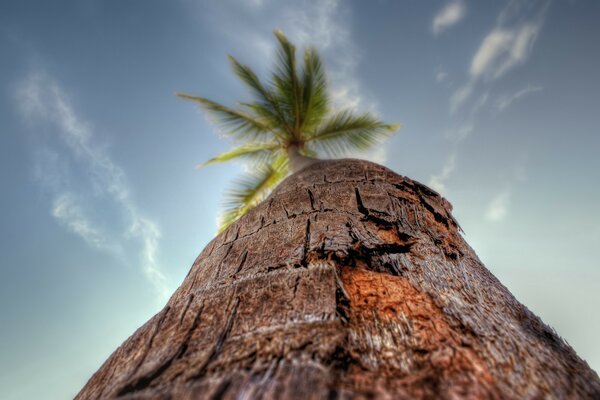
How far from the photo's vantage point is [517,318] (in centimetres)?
90

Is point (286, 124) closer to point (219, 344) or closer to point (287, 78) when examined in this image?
point (287, 78)

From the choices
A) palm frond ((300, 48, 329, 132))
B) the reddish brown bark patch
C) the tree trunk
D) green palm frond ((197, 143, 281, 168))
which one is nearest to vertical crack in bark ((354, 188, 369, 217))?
the tree trunk

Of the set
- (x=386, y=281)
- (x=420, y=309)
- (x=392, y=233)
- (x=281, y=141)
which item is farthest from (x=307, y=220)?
(x=281, y=141)

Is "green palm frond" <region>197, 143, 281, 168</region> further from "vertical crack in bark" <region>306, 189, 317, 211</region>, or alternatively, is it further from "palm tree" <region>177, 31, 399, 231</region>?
"vertical crack in bark" <region>306, 189, 317, 211</region>

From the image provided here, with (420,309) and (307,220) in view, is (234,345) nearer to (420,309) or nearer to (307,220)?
(420,309)

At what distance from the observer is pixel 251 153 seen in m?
5.58

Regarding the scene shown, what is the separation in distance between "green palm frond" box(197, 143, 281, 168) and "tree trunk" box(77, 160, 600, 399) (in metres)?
4.19

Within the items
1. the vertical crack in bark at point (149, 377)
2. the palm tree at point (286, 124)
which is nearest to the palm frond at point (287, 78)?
the palm tree at point (286, 124)

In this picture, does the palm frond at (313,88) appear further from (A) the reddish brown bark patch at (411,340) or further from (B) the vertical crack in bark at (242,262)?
(A) the reddish brown bark patch at (411,340)

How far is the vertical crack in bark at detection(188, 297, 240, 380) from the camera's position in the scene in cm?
64

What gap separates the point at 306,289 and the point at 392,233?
1.80 ft

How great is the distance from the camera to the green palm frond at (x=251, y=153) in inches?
213

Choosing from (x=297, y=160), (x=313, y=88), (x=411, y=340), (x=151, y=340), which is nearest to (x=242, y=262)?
(x=151, y=340)

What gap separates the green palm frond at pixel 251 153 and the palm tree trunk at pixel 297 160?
446 millimetres
